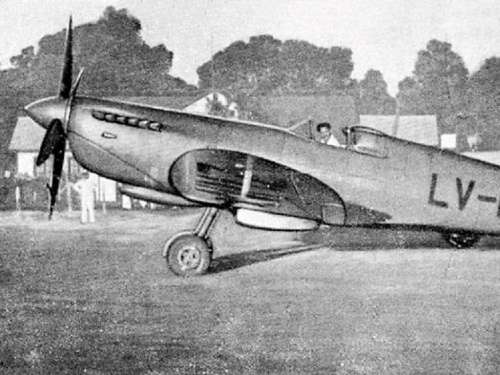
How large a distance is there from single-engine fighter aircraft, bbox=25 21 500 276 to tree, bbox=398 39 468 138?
39.4 m

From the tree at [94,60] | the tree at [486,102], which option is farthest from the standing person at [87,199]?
the tree at [486,102]

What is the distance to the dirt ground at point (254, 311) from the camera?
4.50 meters

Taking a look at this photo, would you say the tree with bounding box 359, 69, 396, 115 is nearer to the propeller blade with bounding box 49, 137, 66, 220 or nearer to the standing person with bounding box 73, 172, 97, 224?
the standing person with bounding box 73, 172, 97, 224

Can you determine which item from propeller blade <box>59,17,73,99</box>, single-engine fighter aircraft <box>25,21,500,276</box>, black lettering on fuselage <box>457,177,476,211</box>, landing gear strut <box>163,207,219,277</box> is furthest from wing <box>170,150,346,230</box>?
black lettering on fuselage <box>457,177,476,211</box>

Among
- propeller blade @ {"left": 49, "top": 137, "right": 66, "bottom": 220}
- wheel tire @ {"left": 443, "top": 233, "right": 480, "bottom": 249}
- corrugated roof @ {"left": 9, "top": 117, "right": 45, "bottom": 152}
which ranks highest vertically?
corrugated roof @ {"left": 9, "top": 117, "right": 45, "bottom": 152}

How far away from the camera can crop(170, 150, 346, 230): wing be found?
8062 millimetres

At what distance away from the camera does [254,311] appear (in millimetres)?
6180

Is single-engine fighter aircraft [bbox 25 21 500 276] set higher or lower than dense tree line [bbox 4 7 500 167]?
lower

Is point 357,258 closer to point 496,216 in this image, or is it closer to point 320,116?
point 496,216

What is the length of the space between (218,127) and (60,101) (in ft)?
6.00

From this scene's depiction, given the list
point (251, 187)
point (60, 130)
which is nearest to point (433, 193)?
point (251, 187)

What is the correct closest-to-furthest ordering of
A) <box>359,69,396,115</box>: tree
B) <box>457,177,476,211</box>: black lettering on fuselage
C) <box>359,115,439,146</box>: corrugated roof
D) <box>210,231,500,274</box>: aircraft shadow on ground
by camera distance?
<box>457,177,476,211</box>: black lettering on fuselage, <box>210,231,500,274</box>: aircraft shadow on ground, <box>359,115,439,146</box>: corrugated roof, <box>359,69,396,115</box>: tree

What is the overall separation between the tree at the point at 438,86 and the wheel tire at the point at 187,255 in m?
40.6

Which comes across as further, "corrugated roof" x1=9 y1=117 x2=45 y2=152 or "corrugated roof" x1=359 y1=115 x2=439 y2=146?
"corrugated roof" x1=359 y1=115 x2=439 y2=146
